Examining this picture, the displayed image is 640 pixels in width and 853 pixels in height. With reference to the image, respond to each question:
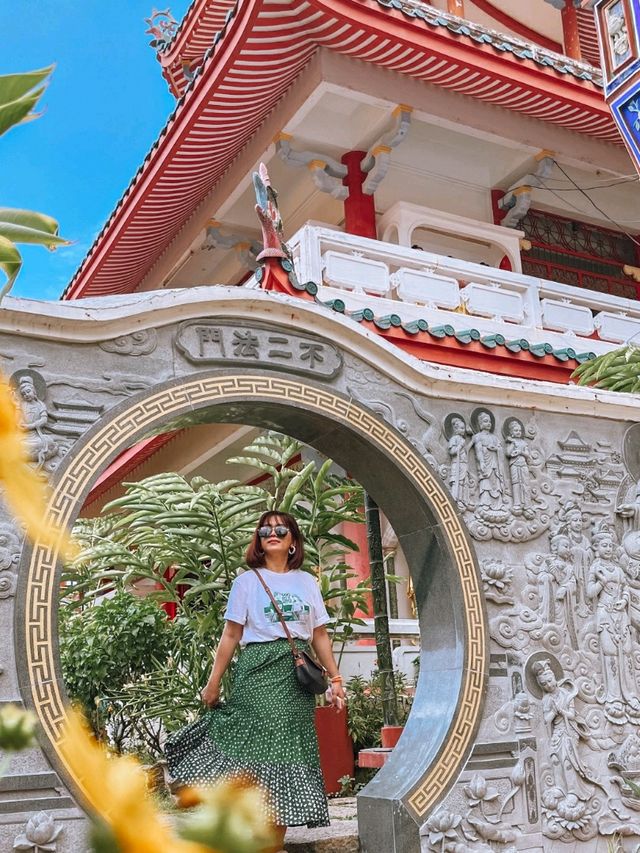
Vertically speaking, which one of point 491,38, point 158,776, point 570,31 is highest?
point 570,31

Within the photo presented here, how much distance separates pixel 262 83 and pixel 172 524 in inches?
173

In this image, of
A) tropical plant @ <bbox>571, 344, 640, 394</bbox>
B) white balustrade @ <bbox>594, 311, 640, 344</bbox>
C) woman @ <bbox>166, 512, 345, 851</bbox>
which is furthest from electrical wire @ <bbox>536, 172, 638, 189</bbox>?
woman @ <bbox>166, 512, 345, 851</bbox>

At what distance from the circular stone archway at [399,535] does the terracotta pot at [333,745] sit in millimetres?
1180

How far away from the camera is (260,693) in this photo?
4.11 meters

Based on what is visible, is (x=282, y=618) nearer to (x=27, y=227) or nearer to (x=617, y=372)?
(x=27, y=227)

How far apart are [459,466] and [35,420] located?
2.07 meters

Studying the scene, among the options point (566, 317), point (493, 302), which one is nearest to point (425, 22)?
point (493, 302)

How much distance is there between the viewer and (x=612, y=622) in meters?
5.05

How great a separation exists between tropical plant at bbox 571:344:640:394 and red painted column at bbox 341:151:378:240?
9.59 ft

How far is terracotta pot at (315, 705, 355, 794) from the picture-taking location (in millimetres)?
5688

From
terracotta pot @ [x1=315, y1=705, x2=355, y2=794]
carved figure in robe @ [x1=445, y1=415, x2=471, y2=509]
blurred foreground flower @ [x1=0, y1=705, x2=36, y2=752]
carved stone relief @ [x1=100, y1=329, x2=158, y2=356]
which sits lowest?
terracotta pot @ [x1=315, y1=705, x2=355, y2=794]

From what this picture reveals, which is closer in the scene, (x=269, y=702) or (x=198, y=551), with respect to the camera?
(x=269, y=702)

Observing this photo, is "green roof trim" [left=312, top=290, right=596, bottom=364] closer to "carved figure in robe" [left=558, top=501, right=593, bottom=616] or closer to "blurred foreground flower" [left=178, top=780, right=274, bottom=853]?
"carved figure in robe" [left=558, top=501, right=593, bottom=616]

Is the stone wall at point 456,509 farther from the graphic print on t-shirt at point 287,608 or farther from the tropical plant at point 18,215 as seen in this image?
the tropical plant at point 18,215
